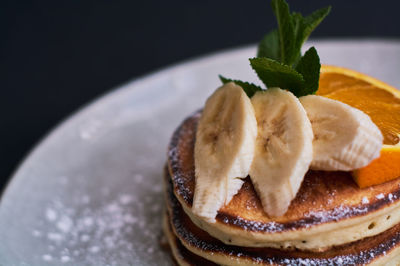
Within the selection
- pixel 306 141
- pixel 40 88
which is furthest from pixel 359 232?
pixel 40 88

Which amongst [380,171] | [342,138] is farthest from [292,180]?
[380,171]

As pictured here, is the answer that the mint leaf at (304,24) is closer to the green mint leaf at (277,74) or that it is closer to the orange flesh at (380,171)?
the green mint leaf at (277,74)

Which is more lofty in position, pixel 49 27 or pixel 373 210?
pixel 373 210

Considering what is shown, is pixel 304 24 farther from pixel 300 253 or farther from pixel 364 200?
pixel 300 253

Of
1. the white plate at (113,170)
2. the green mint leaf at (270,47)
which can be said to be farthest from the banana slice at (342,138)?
the white plate at (113,170)

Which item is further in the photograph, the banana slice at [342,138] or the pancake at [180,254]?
the pancake at [180,254]

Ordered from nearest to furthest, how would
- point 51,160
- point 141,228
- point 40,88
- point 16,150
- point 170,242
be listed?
point 170,242 → point 141,228 → point 51,160 → point 16,150 → point 40,88

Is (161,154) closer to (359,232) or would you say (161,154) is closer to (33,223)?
(33,223)

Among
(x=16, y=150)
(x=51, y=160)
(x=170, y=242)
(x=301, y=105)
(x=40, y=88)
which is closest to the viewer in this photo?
(x=301, y=105)

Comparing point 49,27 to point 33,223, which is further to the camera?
point 49,27
